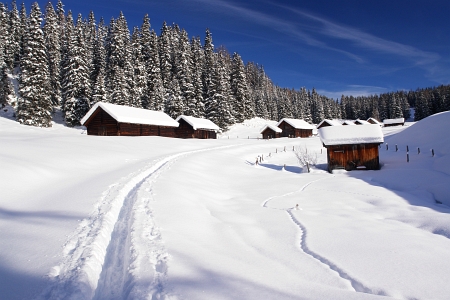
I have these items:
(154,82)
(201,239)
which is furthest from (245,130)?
(201,239)

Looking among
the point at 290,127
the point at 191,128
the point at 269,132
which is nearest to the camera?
the point at 191,128

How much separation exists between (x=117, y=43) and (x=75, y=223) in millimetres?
53538

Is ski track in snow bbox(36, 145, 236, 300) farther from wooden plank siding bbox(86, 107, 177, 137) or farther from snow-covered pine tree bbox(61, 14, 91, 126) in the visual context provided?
snow-covered pine tree bbox(61, 14, 91, 126)

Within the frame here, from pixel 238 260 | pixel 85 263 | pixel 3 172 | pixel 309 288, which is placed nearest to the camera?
pixel 309 288

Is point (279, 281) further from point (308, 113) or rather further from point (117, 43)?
point (308, 113)

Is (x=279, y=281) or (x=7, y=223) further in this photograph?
(x=7, y=223)

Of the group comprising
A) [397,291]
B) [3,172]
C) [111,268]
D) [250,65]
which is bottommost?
[397,291]

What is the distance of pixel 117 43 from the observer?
52.5m

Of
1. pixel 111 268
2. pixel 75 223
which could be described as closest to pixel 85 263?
pixel 111 268

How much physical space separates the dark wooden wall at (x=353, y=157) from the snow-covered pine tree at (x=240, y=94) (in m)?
43.9

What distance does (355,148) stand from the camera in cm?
2283

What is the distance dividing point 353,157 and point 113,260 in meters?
21.9

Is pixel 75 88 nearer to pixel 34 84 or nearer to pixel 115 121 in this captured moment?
pixel 34 84

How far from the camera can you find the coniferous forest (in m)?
38.4
